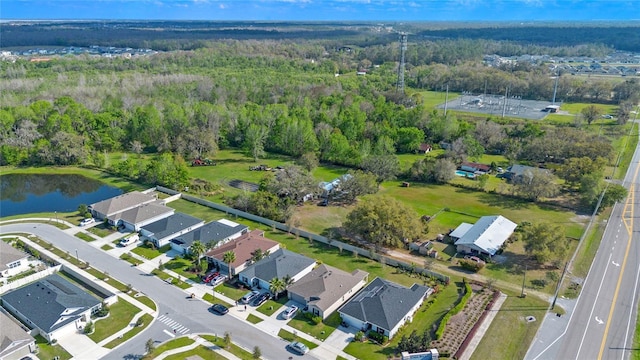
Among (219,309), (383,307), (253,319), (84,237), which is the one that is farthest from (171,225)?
(383,307)

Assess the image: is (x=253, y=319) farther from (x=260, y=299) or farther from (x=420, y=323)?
(x=420, y=323)

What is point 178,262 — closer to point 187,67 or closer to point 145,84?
point 145,84

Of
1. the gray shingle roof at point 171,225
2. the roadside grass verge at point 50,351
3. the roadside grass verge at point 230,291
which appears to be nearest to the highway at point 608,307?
the roadside grass verge at point 230,291

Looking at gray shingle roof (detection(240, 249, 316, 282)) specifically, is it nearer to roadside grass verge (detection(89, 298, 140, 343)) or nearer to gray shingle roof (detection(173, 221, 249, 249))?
gray shingle roof (detection(173, 221, 249, 249))

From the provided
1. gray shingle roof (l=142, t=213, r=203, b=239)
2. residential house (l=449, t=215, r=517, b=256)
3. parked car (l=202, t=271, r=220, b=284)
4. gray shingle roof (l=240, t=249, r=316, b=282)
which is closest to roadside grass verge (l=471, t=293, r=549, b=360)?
residential house (l=449, t=215, r=517, b=256)

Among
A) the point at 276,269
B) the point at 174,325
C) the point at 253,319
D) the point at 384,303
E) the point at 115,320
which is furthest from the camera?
the point at 276,269
